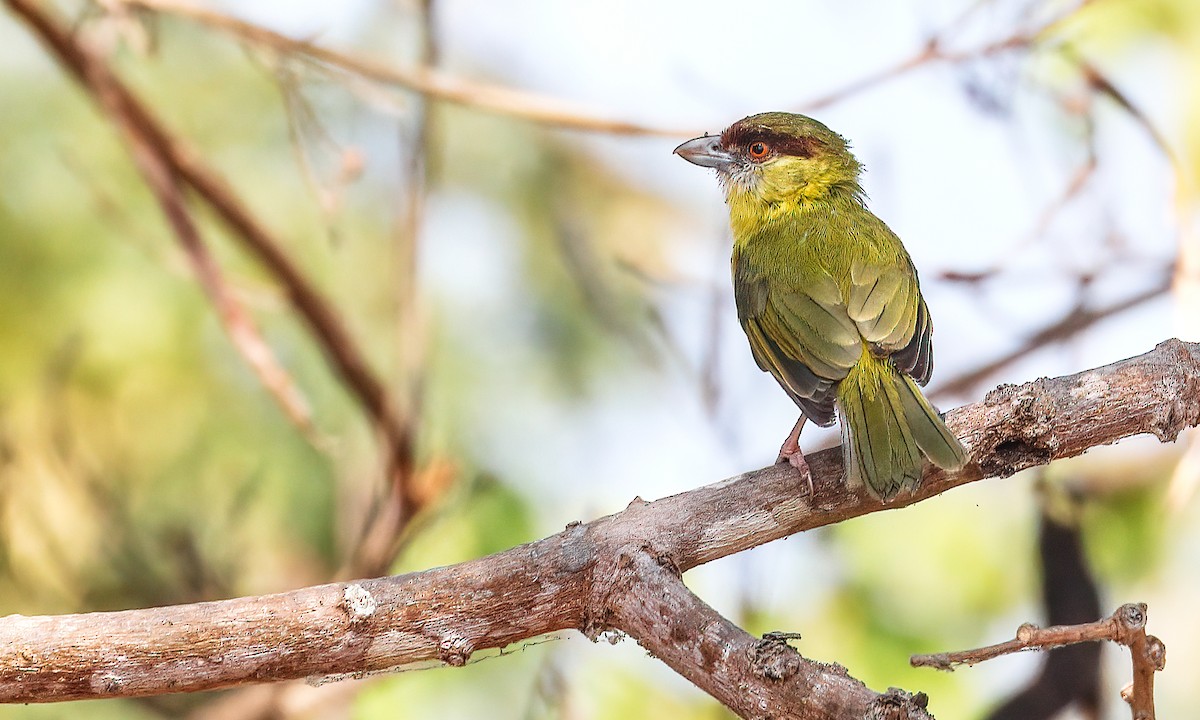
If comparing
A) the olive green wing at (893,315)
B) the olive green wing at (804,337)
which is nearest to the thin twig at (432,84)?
the olive green wing at (804,337)

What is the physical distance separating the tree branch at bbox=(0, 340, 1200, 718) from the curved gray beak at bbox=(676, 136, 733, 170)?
1.76 meters

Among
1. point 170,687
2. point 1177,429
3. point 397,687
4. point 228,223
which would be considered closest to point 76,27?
point 228,223

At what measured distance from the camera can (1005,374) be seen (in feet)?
14.8

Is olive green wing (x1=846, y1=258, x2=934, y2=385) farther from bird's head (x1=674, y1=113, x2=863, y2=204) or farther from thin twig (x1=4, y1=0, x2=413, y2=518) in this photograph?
thin twig (x1=4, y1=0, x2=413, y2=518)

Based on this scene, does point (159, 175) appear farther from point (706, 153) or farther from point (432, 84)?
point (706, 153)

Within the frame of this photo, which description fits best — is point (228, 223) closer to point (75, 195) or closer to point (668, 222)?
point (75, 195)

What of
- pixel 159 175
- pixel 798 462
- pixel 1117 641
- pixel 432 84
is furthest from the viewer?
pixel 159 175

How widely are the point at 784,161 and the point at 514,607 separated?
2.07 m

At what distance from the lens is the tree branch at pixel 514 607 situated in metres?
2.32

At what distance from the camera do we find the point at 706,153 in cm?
416

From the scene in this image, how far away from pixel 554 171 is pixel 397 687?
3.12 m

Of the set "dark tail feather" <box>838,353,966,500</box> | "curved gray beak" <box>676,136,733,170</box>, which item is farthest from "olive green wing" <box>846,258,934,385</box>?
"curved gray beak" <box>676,136,733,170</box>

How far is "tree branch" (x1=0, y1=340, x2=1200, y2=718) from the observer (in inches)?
91.3

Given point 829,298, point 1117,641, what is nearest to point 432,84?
point 829,298
